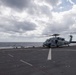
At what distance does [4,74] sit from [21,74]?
1.07 m

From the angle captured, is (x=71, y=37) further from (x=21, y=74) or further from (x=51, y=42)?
(x=21, y=74)

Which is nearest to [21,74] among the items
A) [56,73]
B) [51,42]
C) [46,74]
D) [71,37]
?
[46,74]

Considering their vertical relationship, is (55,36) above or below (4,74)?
above

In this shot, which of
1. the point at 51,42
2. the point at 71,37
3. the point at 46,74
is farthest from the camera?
the point at 71,37

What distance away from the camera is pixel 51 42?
37.4m

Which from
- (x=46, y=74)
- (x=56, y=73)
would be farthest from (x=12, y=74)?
(x=56, y=73)

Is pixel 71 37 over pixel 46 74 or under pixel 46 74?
over

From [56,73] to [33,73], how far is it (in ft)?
4.83

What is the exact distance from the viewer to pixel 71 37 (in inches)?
2168

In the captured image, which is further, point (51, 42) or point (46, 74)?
point (51, 42)

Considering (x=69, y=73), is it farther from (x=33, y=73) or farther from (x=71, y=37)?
(x=71, y=37)

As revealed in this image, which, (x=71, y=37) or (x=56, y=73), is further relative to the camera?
(x=71, y=37)

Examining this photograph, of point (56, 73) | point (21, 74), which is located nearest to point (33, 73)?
point (21, 74)

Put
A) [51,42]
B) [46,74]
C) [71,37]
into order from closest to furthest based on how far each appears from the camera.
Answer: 1. [46,74]
2. [51,42]
3. [71,37]
